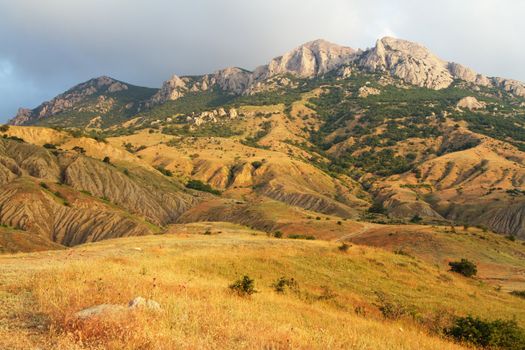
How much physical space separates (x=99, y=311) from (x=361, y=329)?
923cm

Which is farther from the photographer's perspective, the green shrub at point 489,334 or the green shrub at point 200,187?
the green shrub at point 200,187

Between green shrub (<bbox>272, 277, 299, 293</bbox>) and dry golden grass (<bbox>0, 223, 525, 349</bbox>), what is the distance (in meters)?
0.46

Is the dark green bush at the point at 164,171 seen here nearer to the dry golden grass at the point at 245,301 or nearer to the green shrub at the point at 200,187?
the green shrub at the point at 200,187

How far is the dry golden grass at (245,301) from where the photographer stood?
30.9ft

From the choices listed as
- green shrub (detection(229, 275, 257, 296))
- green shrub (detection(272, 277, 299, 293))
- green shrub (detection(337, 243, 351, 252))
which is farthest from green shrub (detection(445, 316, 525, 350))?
green shrub (detection(337, 243, 351, 252))

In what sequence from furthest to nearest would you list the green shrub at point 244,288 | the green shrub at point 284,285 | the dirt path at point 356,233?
A: the dirt path at point 356,233, the green shrub at point 284,285, the green shrub at point 244,288

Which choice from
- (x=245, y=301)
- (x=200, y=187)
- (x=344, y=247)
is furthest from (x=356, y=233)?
(x=200, y=187)

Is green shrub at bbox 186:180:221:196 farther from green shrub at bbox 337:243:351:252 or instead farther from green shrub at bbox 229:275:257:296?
green shrub at bbox 229:275:257:296

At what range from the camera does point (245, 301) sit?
55.9 ft

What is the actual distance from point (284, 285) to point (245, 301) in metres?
7.86

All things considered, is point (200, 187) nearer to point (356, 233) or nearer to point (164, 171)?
point (164, 171)

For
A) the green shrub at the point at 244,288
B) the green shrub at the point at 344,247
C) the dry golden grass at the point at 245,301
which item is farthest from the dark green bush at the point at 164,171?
the green shrub at the point at 244,288

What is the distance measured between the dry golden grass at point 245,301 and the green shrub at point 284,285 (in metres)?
0.46

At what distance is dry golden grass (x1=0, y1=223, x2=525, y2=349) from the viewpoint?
30.9 feet
